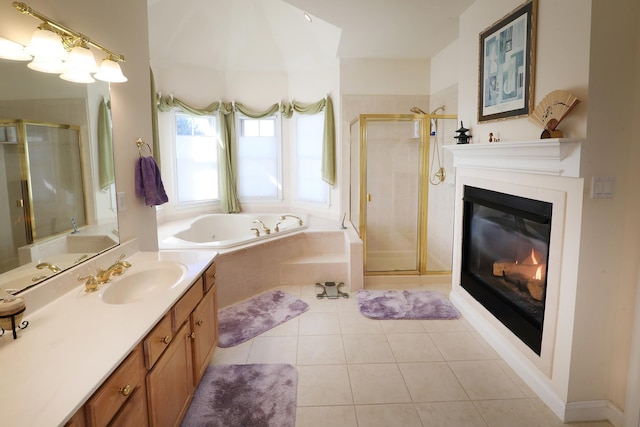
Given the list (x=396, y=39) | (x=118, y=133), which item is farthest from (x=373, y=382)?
(x=396, y=39)

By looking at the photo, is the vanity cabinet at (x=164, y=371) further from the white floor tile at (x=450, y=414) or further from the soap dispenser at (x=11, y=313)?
the white floor tile at (x=450, y=414)

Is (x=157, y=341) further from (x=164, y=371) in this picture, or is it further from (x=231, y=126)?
(x=231, y=126)

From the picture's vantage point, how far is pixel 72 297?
1624mm

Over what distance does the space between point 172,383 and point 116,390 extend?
20.9 inches

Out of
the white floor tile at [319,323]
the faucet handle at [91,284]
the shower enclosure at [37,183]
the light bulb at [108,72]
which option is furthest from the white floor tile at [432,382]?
the light bulb at [108,72]

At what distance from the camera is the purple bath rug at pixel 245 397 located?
1930 mm

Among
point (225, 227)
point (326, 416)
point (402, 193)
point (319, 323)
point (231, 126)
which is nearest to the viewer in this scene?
point (326, 416)

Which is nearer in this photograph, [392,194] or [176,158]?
[392,194]

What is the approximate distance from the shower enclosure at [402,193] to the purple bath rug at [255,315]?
1.09 metres

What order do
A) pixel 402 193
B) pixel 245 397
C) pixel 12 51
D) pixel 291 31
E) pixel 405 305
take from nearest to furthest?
pixel 12 51 → pixel 245 397 → pixel 405 305 → pixel 402 193 → pixel 291 31

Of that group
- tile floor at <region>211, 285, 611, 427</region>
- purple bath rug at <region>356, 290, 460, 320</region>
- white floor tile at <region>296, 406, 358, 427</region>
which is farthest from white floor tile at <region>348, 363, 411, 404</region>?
purple bath rug at <region>356, 290, 460, 320</region>

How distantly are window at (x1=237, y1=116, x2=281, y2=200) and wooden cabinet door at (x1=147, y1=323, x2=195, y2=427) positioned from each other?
3588 millimetres

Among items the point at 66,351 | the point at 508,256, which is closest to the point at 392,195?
the point at 508,256

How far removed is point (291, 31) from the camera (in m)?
4.56
